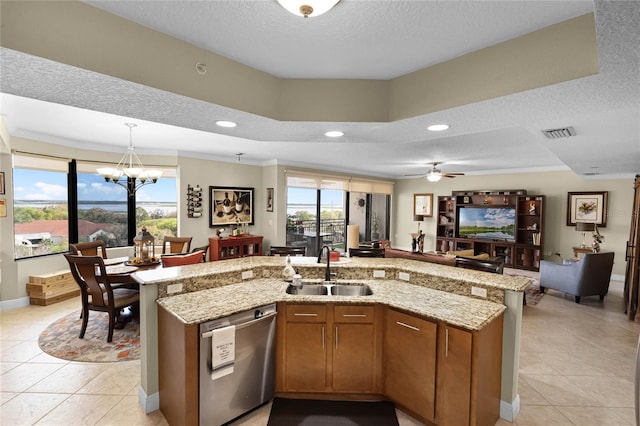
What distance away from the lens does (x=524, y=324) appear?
13.7 feet

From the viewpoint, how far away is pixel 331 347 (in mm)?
2402

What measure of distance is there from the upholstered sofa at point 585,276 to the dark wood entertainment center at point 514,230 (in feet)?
6.80

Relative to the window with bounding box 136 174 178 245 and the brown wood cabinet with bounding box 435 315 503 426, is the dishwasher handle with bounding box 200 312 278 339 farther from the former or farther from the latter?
the window with bounding box 136 174 178 245

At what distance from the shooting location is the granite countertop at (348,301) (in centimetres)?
207

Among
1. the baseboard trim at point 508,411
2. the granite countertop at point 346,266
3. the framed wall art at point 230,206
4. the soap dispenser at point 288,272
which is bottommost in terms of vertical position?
the baseboard trim at point 508,411

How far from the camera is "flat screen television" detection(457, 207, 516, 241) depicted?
7.69m

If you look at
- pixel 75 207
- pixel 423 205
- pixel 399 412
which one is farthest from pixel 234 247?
pixel 423 205

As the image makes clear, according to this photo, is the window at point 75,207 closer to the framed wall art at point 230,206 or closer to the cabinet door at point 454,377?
the framed wall art at point 230,206

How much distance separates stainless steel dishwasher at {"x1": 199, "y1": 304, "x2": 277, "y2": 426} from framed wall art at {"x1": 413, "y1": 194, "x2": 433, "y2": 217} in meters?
7.98

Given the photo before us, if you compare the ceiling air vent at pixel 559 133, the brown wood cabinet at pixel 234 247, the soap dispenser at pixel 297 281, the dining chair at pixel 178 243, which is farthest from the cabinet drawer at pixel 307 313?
the brown wood cabinet at pixel 234 247

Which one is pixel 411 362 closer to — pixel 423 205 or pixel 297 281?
pixel 297 281

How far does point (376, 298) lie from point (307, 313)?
584mm

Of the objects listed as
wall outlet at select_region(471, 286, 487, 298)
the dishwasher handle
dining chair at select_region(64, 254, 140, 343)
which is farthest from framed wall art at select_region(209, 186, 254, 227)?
wall outlet at select_region(471, 286, 487, 298)

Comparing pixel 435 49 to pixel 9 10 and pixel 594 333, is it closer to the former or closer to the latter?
pixel 9 10
